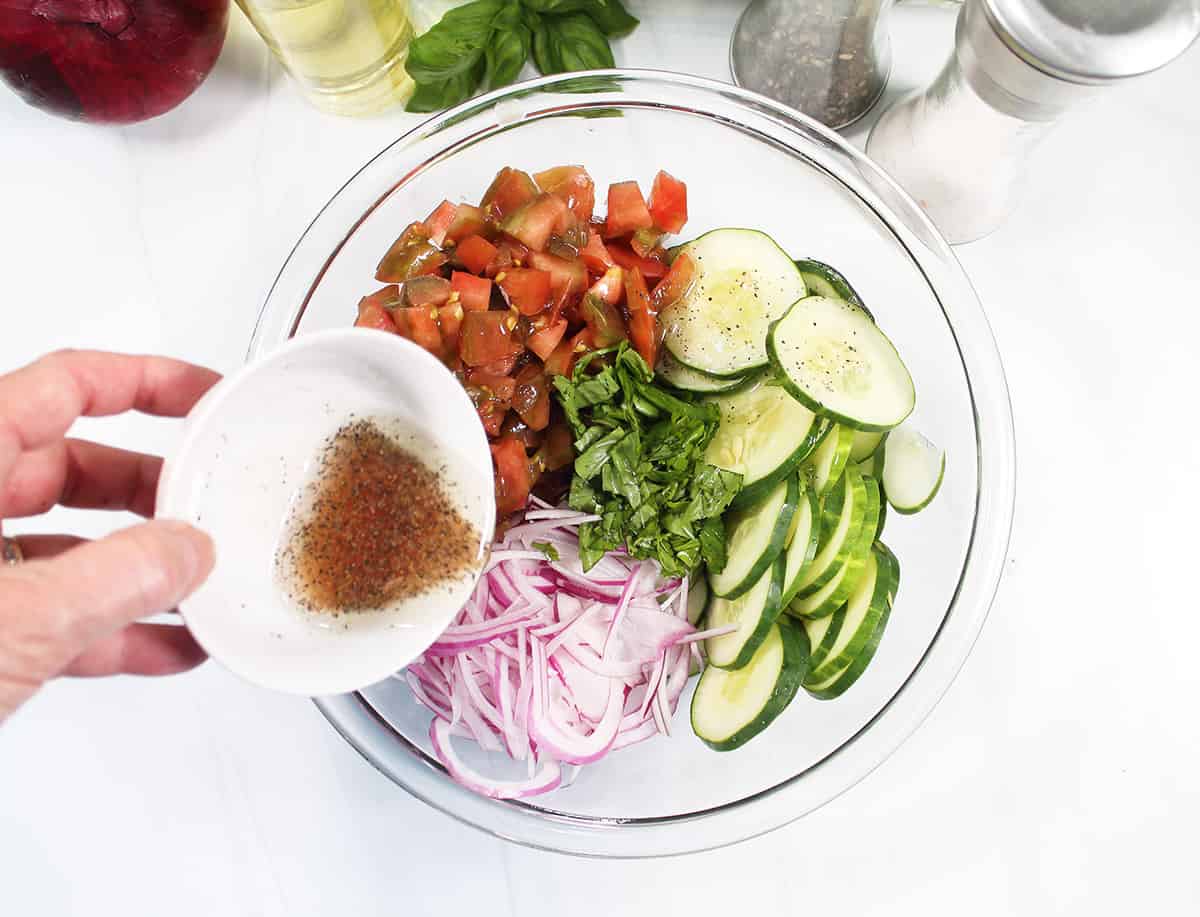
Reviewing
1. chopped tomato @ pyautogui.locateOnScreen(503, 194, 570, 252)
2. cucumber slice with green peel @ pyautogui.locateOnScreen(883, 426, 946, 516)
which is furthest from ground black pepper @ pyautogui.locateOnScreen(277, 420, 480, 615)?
cucumber slice with green peel @ pyautogui.locateOnScreen(883, 426, 946, 516)

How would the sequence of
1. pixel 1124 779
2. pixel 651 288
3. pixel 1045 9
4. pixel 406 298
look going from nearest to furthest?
1. pixel 1045 9
2. pixel 406 298
3. pixel 651 288
4. pixel 1124 779

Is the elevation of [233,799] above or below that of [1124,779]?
below

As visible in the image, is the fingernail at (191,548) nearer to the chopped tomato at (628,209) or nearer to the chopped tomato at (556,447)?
A: the chopped tomato at (556,447)

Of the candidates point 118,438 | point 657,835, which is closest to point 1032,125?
point 657,835

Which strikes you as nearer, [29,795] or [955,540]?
[955,540]

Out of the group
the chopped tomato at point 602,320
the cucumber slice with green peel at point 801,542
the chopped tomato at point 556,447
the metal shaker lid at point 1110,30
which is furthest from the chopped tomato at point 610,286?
the metal shaker lid at point 1110,30

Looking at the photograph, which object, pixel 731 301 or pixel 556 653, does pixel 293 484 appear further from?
pixel 731 301

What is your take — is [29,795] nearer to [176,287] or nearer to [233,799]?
[233,799]

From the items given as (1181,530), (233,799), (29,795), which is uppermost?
(1181,530)

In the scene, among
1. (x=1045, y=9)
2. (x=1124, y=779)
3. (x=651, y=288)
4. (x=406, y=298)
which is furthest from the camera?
(x=1124, y=779)
